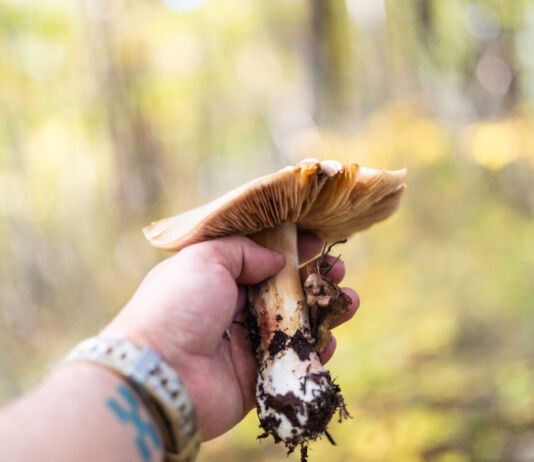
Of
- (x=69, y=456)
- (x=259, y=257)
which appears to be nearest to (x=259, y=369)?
(x=259, y=257)

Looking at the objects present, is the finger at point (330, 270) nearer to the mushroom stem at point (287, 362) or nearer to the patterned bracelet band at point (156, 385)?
the mushroom stem at point (287, 362)

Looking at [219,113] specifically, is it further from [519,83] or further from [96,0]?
[519,83]

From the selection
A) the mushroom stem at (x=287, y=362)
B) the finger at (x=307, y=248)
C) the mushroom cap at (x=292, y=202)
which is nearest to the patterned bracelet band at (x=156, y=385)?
the mushroom stem at (x=287, y=362)

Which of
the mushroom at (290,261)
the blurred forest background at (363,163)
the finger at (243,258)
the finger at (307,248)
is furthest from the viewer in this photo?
the blurred forest background at (363,163)

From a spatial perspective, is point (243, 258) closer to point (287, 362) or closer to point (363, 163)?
point (287, 362)

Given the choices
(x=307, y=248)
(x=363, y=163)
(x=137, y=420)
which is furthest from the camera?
(x=363, y=163)

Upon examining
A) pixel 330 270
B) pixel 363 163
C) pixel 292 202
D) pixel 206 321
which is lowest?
pixel 206 321

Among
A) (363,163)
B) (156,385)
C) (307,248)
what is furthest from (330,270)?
(363,163)
